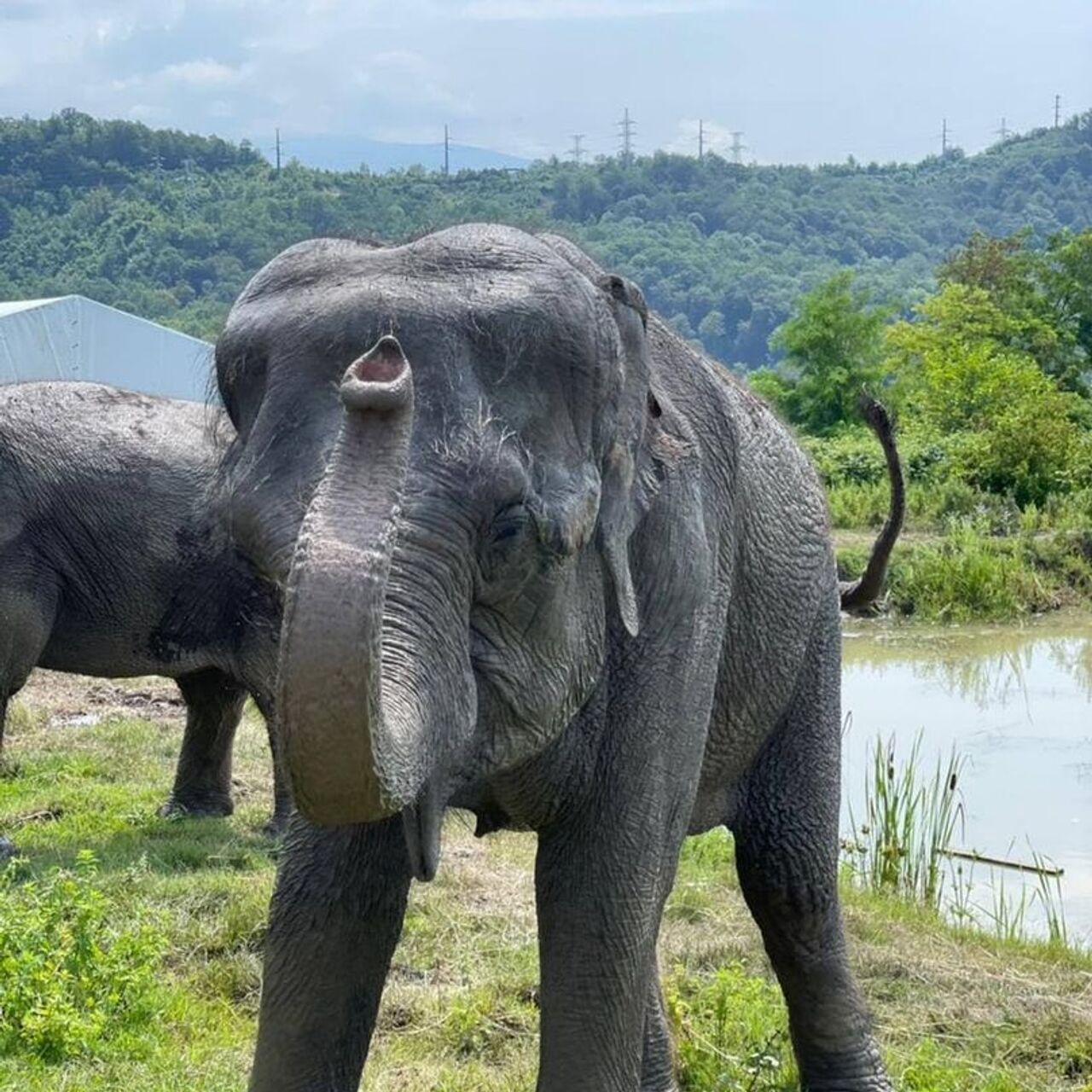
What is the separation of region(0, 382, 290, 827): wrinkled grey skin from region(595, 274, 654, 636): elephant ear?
4.72m

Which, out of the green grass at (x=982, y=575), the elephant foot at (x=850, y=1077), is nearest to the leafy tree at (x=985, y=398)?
the green grass at (x=982, y=575)

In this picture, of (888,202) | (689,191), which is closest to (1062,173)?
(888,202)

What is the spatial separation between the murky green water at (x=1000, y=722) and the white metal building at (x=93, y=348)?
7.31m

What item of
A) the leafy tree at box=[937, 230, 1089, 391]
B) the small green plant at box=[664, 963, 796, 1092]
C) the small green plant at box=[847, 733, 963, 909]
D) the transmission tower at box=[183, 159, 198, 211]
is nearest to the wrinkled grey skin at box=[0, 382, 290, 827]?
the small green plant at box=[847, 733, 963, 909]

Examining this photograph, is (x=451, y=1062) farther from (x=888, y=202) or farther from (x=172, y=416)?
(x=888, y=202)

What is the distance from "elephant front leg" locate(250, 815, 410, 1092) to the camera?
3.60m

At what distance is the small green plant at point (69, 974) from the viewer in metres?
4.96

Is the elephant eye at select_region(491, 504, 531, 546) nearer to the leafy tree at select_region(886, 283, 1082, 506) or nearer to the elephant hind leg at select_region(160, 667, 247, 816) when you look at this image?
the elephant hind leg at select_region(160, 667, 247, 816)

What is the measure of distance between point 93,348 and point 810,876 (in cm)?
1742

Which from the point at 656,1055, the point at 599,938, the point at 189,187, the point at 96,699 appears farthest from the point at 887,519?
the point at 189,187

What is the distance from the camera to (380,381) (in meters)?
2.46

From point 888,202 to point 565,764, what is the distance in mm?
136493

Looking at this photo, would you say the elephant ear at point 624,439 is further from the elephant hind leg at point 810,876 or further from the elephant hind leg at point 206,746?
the elephant hind leg at point 206,746

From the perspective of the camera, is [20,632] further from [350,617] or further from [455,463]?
[350,617]
